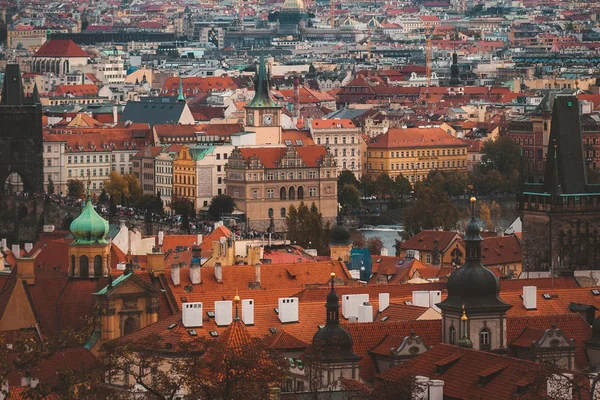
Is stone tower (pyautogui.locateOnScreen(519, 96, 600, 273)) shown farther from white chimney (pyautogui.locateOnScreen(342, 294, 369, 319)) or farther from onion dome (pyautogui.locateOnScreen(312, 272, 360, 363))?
onion dome (pyautogui.locateOnScreen(312, 272, 360, 363))

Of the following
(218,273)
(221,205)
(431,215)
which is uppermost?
(218,273)

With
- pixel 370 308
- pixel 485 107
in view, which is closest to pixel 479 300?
pixel 370 308

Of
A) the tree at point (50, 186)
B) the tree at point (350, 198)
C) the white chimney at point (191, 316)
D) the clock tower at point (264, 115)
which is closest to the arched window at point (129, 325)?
the white chimney at point (191, 316)

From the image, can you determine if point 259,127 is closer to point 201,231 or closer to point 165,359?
point 201,231

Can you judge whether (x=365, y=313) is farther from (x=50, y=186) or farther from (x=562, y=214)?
(x=50, y=186)

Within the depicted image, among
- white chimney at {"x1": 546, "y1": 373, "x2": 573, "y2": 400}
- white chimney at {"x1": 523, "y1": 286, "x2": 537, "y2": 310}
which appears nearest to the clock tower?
white chimney at {"x1": 523, "y1": 286, "x2": 537, "y2": 310}

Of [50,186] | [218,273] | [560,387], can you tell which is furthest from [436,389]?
[50,186]

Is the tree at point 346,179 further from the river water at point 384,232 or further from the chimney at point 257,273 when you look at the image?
the chimney at point 257,273
